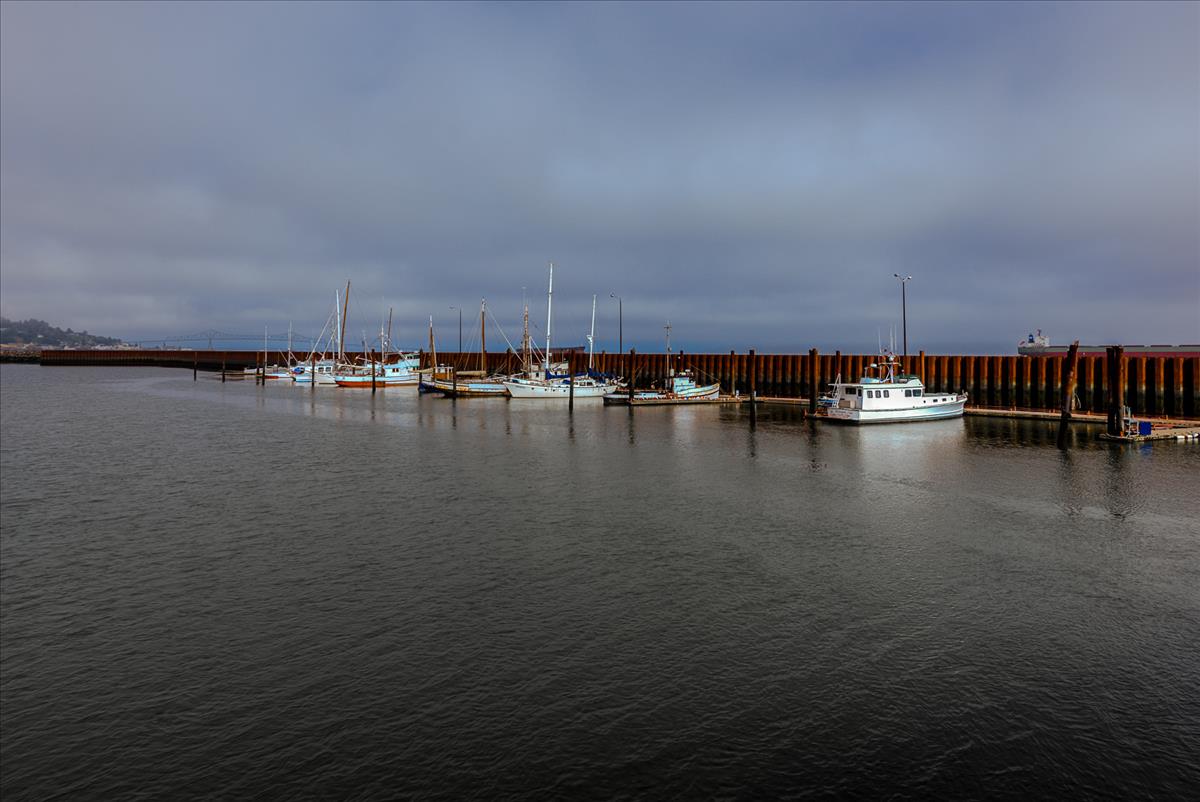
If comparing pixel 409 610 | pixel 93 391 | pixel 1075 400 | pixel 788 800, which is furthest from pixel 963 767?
pixel 93 391

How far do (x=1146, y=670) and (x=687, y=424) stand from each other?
5291 cm

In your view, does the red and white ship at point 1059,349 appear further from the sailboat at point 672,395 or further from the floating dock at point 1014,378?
the sailboat at point 672,395

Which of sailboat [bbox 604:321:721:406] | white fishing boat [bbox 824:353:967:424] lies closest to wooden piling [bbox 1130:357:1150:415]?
white fishing boat [bbox 824:353:967:424]

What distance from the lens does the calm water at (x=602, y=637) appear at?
11805 mm

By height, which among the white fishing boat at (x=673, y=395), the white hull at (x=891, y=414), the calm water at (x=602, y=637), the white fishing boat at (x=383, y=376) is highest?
the white fishing boat at (x=383, y=376)

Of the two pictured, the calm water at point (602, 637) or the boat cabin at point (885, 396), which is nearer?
the calm water at point (602, 637)

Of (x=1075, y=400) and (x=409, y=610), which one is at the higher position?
(x=1075, y=400)

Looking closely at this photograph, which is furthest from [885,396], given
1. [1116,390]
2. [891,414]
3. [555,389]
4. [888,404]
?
[555,389]

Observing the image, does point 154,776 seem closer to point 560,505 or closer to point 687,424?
point 560,505

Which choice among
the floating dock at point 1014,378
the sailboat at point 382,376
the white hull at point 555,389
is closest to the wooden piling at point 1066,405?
the floating dock at point 1014,378

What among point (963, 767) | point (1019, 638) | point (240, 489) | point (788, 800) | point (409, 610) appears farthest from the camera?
point (240, 489)

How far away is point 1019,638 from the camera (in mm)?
16547

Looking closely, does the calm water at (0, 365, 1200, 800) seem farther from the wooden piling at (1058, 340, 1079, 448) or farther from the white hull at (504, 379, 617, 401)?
the white hull at (504, 379, 617, 401)

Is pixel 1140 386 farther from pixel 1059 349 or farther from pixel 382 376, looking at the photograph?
pixel 382 376
